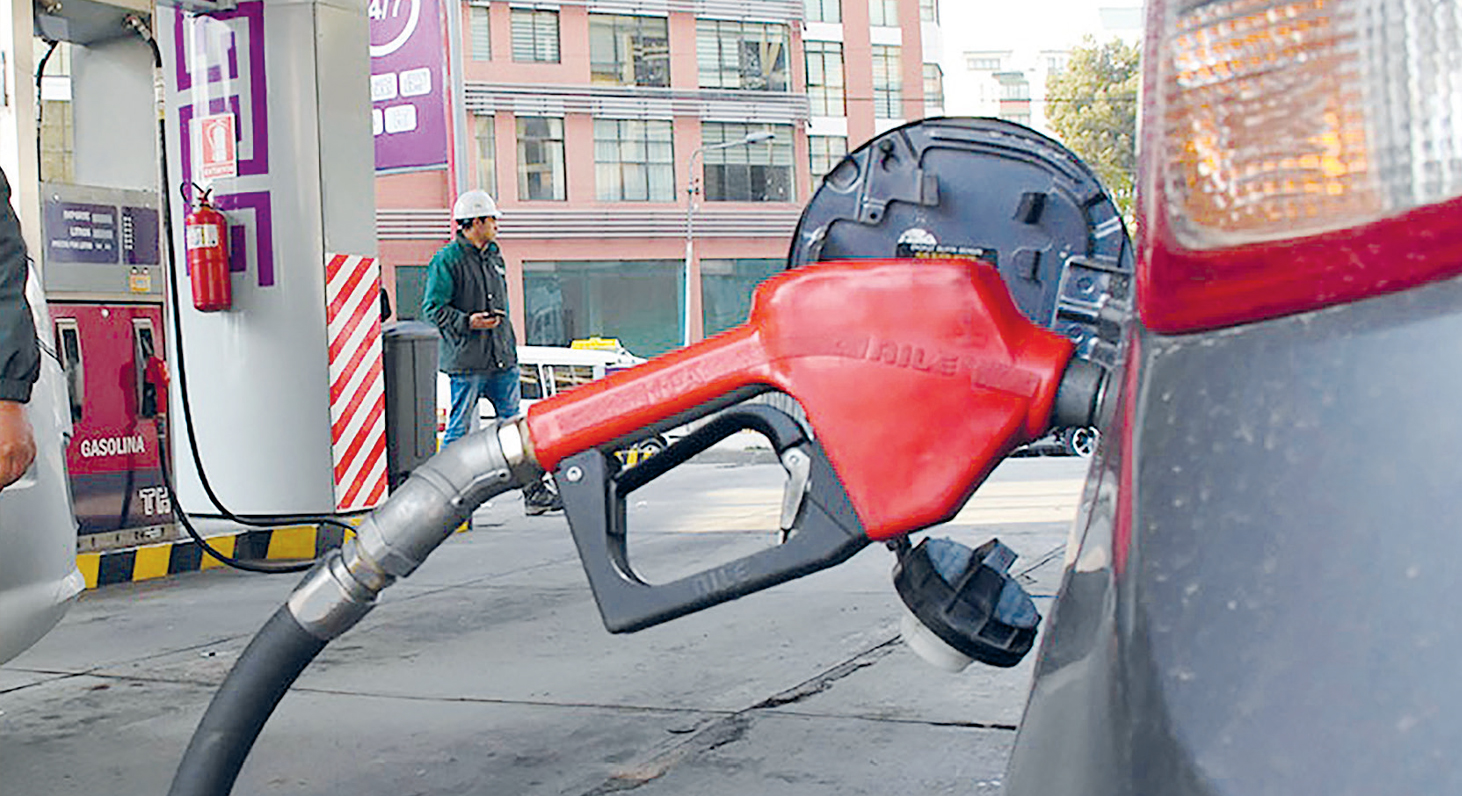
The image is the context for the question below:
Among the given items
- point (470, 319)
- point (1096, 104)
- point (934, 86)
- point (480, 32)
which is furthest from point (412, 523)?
point (934, 86)

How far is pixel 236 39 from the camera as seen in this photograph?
8.48 meters

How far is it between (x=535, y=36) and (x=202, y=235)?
35.9 metres

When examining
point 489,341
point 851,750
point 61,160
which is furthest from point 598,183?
point 851,750

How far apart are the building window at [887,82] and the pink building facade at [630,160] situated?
2369 mm

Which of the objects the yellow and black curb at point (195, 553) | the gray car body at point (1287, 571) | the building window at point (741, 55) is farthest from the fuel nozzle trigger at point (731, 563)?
the building window at point (741, 55)

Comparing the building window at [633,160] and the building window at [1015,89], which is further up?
the building window at [1015,89]

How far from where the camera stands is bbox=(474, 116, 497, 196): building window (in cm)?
4238

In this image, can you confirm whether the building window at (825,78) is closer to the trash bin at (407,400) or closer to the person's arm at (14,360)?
the trash bin at (407,400)

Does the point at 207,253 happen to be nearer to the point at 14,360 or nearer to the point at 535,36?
the point at 14,360

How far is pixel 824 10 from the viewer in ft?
162

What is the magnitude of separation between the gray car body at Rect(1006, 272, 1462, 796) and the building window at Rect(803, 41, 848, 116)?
48.0 metres

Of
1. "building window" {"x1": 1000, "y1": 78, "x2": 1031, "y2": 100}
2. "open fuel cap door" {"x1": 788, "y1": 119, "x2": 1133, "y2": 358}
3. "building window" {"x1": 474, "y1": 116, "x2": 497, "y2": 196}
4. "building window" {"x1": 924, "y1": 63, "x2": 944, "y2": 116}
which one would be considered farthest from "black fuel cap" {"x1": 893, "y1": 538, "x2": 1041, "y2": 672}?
"building window" {"x1": 1000, "y1": 78, "x2": 1031, "y2": 100}

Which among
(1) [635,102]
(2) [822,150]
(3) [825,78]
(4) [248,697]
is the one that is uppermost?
(3) [825,78]

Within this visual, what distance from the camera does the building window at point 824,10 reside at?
49.1 meters
